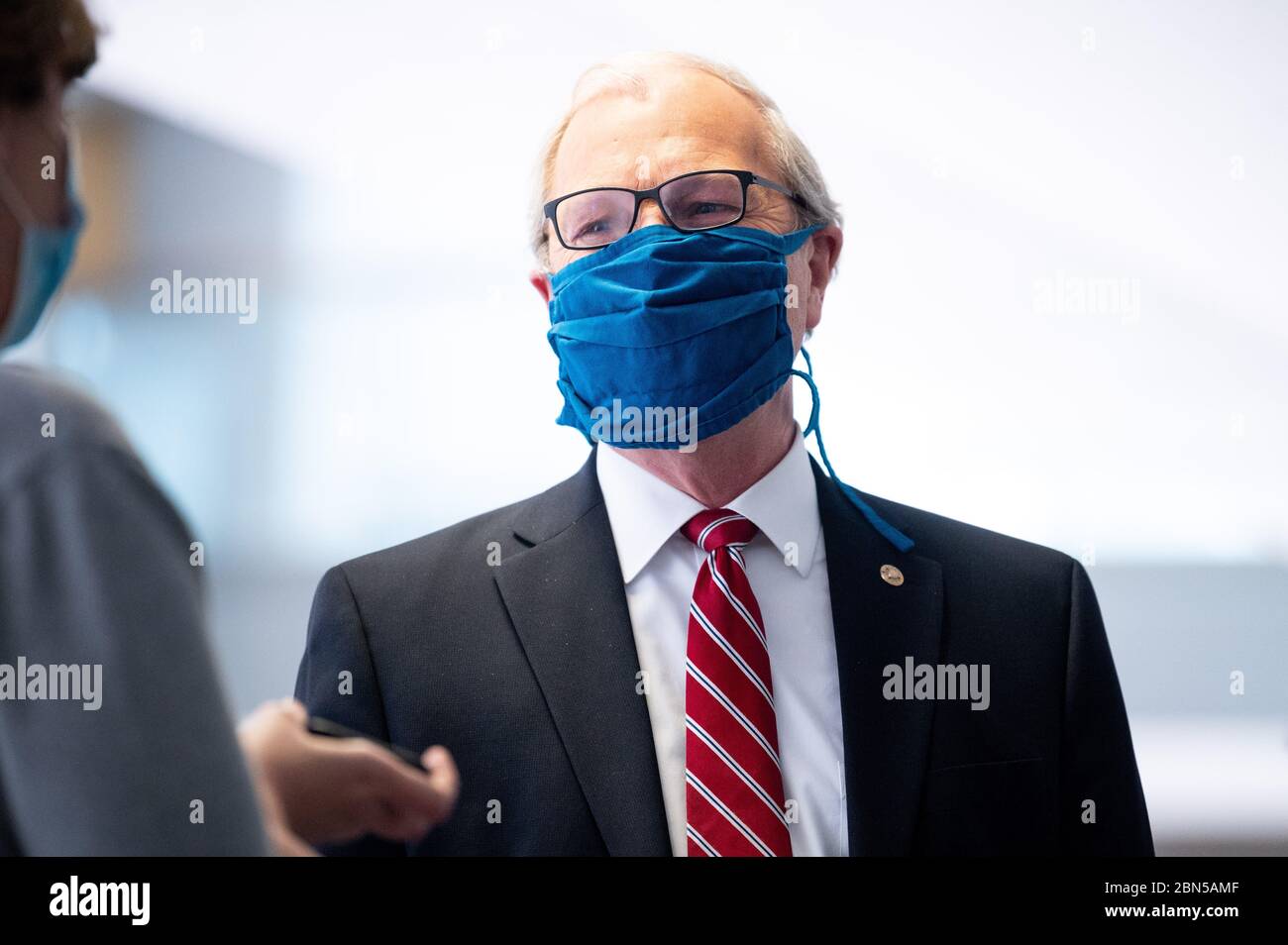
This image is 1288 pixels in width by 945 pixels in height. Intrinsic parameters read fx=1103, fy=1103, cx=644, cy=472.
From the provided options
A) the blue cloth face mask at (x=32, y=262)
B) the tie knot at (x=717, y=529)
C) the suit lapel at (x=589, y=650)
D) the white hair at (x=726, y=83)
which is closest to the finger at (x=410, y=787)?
the suit lapel at (x=589, y=650)

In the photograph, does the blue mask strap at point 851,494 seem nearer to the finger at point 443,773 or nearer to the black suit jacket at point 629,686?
the black suit jacket at point 629,686

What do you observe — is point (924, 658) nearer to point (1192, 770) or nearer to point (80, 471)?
point (1192, 770)

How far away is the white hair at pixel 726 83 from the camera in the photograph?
1.54 m

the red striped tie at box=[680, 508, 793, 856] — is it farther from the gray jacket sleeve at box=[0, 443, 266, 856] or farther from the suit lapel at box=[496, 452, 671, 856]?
the gray jacket sleeve at box=[0, 443, 266, 856]

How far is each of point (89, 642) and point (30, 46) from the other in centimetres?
59

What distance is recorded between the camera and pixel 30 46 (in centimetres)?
107

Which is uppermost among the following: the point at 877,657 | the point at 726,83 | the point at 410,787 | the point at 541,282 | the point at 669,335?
the point at 726,83

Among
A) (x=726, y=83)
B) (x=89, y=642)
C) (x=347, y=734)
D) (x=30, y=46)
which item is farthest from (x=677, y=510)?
(x=30, y=46)

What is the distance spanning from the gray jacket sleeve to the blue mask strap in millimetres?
865

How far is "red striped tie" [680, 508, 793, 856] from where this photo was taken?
1.33 m

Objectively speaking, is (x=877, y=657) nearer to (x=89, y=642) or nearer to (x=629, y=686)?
(x=629, y=686)

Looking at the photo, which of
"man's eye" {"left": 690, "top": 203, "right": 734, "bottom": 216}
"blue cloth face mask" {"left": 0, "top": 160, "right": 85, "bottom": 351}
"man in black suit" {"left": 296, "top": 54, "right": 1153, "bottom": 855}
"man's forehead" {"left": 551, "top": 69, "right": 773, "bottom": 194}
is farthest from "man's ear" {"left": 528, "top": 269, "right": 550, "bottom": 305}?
"blue cloth face mask" {"left": 0, "top": 160, "right": 85, "bottom": 351}

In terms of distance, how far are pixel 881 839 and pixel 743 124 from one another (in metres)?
0.96

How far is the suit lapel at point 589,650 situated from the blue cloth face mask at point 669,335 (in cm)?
13
